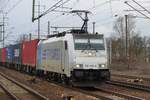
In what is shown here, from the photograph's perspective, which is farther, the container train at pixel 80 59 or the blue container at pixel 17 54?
the blue container at pixel 17 54

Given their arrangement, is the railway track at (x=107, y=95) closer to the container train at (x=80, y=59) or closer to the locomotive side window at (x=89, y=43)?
the container train at (x=80, y=59)

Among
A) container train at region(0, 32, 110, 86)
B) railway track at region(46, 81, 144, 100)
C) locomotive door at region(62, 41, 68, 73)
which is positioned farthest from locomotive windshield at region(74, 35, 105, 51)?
railway track at region(46, 81, 144, 100)

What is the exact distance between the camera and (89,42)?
2244 centimetres

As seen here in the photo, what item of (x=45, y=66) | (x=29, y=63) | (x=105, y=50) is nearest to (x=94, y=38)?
(x=105, y=50)

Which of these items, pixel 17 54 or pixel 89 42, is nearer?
pixel 89 42

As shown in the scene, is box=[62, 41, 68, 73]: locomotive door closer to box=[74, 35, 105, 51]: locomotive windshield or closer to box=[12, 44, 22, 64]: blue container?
box=[74, 35, 105, 51]: locomotive windshield

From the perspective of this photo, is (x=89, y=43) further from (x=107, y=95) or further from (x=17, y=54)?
(x=17, y=54)

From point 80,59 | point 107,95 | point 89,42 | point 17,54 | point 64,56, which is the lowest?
point 107,95

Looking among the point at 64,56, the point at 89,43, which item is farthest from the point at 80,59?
the point at 64,56

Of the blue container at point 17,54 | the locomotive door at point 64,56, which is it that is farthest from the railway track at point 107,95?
the blue container at point 17,54

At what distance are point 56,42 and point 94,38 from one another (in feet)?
11.2

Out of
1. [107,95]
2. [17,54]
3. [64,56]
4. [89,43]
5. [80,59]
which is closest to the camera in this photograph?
[107,95]

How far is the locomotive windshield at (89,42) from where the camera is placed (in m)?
22.2

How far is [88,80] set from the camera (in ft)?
70.3
